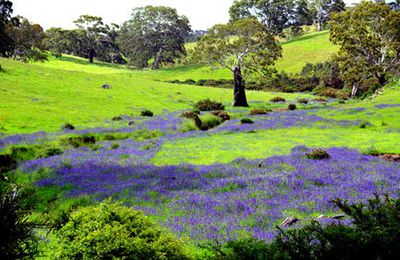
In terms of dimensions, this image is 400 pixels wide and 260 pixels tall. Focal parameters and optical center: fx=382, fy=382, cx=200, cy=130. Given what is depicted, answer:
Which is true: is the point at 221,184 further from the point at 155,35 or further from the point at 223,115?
the point at 155,35

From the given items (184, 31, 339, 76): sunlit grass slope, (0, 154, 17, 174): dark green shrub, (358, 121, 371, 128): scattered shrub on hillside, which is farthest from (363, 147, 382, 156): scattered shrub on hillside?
(184, 31, 339, 76): sunlit grass slope

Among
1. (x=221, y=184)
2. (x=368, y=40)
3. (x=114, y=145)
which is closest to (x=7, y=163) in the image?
(x=114, y=145)

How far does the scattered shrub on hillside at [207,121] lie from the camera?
38000 mm

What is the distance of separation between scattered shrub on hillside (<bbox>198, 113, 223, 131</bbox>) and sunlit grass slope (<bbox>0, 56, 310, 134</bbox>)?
828cm

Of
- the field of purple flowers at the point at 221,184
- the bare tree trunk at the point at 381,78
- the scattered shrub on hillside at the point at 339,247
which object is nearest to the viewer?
the scattered shrub on hillside at the point at 339,247

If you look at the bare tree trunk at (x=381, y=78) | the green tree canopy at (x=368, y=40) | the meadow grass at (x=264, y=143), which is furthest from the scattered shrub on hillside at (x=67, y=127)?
the bare tree trunk at (x=381, y=78)

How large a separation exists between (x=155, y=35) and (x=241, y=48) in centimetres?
8983

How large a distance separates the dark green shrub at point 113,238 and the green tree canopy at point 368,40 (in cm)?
5764

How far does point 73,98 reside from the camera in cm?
4750

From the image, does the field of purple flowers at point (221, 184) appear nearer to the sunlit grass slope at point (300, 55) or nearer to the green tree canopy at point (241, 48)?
the green tree canopy at point (241, 48)

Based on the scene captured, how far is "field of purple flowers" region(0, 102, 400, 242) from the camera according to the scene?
10.7 metres

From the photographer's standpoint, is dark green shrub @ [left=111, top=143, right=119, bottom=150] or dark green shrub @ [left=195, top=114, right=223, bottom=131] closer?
dark green shrub @ [left=111, top=143, right=119, bottom=150]

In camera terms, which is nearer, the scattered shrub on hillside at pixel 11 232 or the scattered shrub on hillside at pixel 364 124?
the scattered shrub on hillside at pixel 11 232

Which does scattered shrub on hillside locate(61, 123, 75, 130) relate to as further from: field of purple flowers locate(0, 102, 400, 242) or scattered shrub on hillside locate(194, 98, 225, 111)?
scattered shrub on hillside locate(194, 98, 225, 111)
